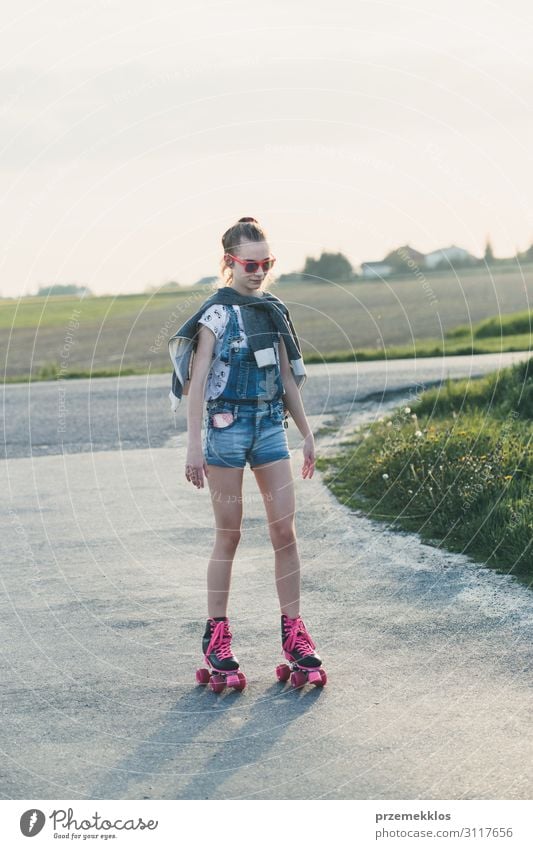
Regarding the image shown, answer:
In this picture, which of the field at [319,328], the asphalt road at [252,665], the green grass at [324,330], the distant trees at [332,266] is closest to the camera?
the asphalt road at [252,665]

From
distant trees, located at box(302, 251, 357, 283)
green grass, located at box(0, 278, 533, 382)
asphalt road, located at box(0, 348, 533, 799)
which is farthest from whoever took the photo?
green grass, located at box(0, 278, 533, 382)

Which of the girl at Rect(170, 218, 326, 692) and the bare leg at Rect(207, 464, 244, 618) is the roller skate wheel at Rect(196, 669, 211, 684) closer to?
the girl at Rect(170, 218, 326, 692)

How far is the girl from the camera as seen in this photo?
498 centimetres

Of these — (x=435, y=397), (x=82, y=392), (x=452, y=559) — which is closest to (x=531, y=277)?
(x=82, y=392)

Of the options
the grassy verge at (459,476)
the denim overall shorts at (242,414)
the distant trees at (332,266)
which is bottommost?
the grassy verge at (459,476)

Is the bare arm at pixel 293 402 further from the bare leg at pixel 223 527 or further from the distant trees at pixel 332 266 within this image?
the distant trees at pixel 332 266

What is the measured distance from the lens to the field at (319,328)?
856 inches

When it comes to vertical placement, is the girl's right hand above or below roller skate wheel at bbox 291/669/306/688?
above

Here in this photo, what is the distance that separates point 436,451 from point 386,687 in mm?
3805

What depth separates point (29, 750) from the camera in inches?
172

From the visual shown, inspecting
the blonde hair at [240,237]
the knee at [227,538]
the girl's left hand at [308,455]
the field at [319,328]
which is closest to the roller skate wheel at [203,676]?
the knee at [227,538]

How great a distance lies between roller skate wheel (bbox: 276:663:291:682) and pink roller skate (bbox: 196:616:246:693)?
0.15m

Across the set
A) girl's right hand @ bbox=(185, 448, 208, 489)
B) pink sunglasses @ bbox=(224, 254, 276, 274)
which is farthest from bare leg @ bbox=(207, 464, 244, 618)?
pink sunglasses @ bbox=(224, 254, 276, 274)

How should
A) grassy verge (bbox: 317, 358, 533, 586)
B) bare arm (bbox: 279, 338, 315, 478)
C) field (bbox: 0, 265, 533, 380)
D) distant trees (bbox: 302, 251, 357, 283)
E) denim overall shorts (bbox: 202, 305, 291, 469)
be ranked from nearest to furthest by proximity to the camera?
denim overall shorts (bbox: 202, 305, 291, 469), bare arm (bbox: 279, 338, 315, 478), grassy verge (bbox: 317, 358, 533, 586), distant trees (bbox: 302, 251, 357, 283), field (bbox: 0, 265, 533, 380)
